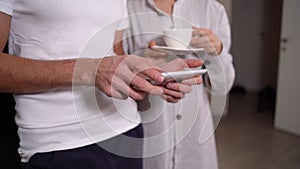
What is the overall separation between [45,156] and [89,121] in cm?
9

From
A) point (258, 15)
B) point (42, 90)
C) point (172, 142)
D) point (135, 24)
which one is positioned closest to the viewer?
point (42, 90)

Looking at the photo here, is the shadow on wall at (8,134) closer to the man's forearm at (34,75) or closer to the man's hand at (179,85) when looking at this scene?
the man's forearm at (34,75)

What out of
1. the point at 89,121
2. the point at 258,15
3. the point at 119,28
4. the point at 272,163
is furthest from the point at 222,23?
the point at 258,15

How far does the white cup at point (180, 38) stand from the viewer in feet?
2.23

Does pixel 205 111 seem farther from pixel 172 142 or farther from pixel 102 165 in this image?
pixel 102 165

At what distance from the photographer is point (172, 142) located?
613 mm

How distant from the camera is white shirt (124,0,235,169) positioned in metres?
0.58

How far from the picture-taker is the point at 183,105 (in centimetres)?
57

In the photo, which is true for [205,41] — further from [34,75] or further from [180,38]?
[34,75]

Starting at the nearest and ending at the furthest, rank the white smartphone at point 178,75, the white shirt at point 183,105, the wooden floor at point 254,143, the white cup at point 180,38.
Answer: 1. the white smartphone at point 178,75
2. the white shirt at point 183,105
3. the white cup at point 180,38
4. the wooden floor at point 254,143

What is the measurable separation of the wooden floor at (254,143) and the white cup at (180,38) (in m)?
1.34

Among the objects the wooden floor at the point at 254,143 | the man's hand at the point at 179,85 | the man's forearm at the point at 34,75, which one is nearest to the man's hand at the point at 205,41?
the man's hand at the point at 179,85

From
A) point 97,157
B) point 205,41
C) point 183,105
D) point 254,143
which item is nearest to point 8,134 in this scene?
point 97,157

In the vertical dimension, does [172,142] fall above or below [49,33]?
below
